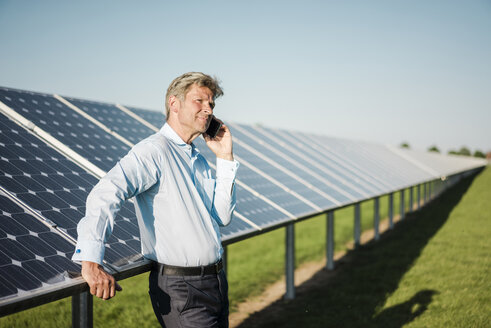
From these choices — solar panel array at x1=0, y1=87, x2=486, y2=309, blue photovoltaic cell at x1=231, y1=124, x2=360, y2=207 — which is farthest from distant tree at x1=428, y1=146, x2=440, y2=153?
solar panel array at x1=0, y1=87, x2=486, y2=309

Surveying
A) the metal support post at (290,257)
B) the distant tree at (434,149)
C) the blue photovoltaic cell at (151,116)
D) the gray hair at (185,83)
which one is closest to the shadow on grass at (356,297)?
the metal support post at (290,257)

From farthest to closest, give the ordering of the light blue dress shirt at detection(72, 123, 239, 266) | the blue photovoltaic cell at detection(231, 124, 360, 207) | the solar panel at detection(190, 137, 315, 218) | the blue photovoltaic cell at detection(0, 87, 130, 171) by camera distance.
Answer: the blue photovoltaic cell at detection(231, 124, 360, 207) < the solar panel at detection(190, 137, 315, 218) < the blue photovoltaic cell at detection(0, 87, 130, 171) < the light blue dress shirt at detection(72, 123, 239, 266)

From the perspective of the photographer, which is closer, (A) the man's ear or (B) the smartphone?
(A) the man's ear

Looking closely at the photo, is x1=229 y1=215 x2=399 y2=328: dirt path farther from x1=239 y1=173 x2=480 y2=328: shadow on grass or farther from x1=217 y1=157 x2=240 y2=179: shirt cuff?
x1=217 y1=157 x2=240 y2=179: shirt cuff

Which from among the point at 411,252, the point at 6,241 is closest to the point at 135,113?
the point at 6,241

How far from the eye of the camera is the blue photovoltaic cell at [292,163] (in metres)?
9.46

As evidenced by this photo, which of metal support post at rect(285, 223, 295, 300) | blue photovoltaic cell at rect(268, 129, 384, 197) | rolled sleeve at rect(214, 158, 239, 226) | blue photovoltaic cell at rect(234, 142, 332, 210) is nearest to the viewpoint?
rolled sleeve at rect(214, 158, 239, 226)

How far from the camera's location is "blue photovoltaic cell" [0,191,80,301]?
8.82ft

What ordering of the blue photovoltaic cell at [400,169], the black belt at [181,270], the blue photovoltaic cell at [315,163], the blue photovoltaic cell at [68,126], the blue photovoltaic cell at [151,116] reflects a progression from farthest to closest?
1. the blue photovoltaic cell at [400,169]
2. the blue photovoltaic cell at [315,163]
3. the blue photovoltaic cell at [151,116]
4. the blue photovoltaic cell at [68,126]
5. the black belt at [181,270]

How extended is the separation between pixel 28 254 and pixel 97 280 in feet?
2.31

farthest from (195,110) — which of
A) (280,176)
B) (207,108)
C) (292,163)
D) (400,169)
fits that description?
(400,169)

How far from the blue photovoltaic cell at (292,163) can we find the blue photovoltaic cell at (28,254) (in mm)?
5989

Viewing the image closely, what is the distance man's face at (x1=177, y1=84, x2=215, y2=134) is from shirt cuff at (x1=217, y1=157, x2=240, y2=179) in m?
0.48

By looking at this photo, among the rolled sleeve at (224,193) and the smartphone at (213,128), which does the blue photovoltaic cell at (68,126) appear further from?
the rolled sleeve at (224,193)
